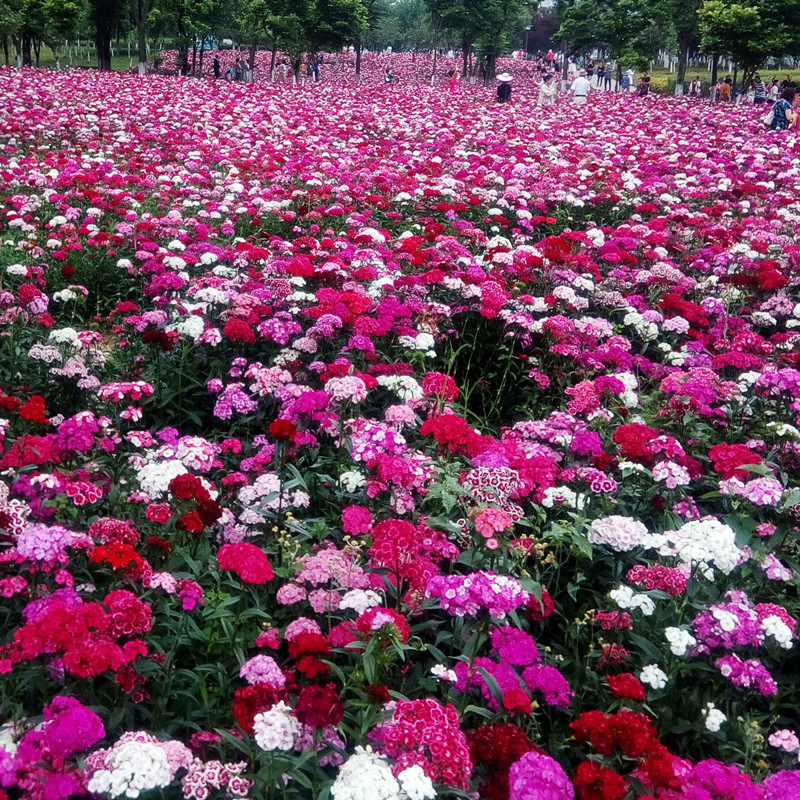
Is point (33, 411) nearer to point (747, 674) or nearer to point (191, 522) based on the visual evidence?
point (191, 522)

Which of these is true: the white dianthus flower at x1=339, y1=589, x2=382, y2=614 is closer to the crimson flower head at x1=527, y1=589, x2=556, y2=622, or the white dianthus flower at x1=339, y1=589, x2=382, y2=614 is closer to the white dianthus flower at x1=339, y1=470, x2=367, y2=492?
the crimson flower head at x1=527, y1=589, x2=556, y2=622

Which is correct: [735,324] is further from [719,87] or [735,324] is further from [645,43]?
[645,43]

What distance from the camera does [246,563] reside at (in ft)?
9.01

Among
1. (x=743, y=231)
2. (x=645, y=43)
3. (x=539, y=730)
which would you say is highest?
(x=645, y=43)

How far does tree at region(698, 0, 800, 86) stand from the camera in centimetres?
3306

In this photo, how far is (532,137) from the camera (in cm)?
1631

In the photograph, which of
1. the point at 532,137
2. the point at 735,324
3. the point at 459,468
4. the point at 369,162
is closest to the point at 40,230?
the point at 369,162

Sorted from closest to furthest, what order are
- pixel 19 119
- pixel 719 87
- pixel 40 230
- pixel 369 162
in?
pixel 40 230
pixel 369 162
pixel 19 119
pixel 719 87

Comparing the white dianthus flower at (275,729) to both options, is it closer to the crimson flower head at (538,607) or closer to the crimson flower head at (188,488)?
the crimson flower head at (188,488)

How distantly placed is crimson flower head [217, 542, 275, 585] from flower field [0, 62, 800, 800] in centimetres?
1

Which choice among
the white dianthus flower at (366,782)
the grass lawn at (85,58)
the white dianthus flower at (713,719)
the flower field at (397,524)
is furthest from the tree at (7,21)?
the white dianthus flower at (713,719)

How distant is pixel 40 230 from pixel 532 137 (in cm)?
1129

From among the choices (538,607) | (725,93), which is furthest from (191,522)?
(725,93)

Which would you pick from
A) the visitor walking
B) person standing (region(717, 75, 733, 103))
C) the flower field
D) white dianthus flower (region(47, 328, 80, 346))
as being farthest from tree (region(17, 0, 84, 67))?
white dianthus flower (region(47, 328, 80, 346))
